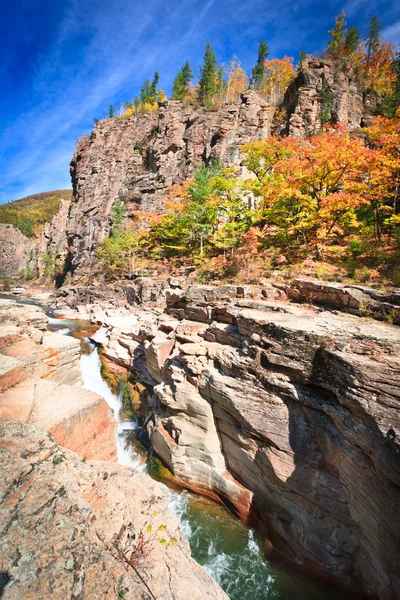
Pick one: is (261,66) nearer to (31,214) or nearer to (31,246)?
(31,246)

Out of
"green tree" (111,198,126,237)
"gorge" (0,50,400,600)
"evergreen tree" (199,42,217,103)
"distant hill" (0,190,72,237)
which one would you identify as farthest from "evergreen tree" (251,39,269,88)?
"distant hill" (0,190,72,237)

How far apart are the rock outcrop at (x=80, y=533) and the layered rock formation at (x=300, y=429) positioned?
13.8 ft

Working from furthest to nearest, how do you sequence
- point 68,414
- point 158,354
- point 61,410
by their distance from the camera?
point 158,354
point 61,410
point 68,414

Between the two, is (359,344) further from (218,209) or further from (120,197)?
(120,197)

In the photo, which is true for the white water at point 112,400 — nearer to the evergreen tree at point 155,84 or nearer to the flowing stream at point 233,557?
the flowing stream at point 233,557

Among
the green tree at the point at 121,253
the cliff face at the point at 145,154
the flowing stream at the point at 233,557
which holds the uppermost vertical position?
the cliff face at the point at 145,154

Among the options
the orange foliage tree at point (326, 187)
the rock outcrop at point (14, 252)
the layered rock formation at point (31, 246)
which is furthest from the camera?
the rock outcrop at point (14, 252)

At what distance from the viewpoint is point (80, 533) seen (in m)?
2.79

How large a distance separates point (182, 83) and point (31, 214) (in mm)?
91902

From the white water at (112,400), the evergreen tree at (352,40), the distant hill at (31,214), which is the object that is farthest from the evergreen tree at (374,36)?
the distant hill at (31,214)

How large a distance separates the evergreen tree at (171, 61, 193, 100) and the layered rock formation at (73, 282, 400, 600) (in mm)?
51053

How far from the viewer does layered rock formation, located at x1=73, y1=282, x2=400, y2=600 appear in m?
5.61

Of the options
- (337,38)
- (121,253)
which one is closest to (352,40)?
(337,38)

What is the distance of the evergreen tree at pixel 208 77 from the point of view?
42.7 metres
